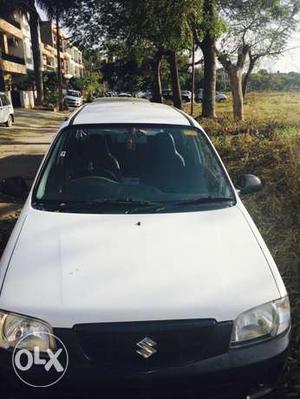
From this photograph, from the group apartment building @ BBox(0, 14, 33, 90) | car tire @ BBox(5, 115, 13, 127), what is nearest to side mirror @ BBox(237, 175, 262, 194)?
car tire @ BBox(5, 115, 13, 127)

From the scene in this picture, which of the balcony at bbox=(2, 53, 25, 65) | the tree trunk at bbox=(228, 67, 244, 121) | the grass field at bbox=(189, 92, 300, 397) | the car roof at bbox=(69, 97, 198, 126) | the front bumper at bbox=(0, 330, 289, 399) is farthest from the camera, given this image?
the balcony at bbox=(2, 53, 25, 65)

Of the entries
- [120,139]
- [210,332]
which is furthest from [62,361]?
[120,139]

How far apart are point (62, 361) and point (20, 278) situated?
538 millimetres

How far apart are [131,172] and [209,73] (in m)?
14.4

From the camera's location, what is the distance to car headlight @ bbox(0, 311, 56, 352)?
7.47 feet

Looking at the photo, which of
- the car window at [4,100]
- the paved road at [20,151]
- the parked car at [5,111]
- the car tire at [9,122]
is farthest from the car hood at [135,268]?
the car tire at [9,122]

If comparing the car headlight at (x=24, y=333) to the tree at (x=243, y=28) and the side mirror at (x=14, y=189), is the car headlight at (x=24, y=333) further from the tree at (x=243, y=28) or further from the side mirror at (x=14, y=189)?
the tree at (x=243, y=28)

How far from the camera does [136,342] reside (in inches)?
88.4

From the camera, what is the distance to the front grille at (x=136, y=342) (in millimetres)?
2238

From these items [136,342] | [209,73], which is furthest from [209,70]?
[136,342]

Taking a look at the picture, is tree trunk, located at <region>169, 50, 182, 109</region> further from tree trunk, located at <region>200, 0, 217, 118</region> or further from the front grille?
the front grille

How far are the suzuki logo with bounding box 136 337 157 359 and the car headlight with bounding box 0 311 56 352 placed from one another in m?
0.42

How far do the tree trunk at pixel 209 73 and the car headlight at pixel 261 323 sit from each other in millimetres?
15313

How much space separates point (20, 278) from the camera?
8.28 feet
